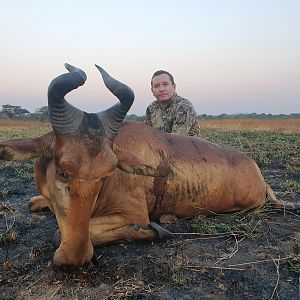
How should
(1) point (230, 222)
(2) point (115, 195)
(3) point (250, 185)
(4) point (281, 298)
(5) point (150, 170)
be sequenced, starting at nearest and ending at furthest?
(4) point (281, 298) < (5) point (150, 170) < (2) point (115, 195) < (1) point (230, 222) < (3) point (250, 185)

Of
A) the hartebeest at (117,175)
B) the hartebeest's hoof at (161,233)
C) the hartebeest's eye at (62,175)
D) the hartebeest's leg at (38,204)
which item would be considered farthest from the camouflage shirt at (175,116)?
the hartebeest's eye at (62,175)

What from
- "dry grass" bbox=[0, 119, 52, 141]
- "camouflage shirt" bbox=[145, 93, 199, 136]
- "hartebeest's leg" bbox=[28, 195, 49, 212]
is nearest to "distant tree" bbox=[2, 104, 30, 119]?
"dry grass" bbox=[0, 119, 52, 141]

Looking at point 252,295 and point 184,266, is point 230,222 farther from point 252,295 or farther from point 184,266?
point 252,295

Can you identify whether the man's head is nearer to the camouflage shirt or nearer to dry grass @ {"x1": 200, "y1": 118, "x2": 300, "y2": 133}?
the camouflage shirt

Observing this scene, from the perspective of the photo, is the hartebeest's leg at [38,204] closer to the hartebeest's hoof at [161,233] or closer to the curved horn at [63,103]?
the hartebeest's hoof at [161,233]

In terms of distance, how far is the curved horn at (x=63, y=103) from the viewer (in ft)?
10.6

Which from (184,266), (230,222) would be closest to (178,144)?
(230,222)

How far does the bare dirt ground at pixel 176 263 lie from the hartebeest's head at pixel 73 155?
0.27m

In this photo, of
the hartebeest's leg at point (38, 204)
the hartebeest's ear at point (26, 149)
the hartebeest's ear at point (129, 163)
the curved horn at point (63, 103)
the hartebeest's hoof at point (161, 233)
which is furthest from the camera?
the hartebeest's leg at point (38, 204)

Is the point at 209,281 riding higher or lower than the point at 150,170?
lower

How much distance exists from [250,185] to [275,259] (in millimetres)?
1813

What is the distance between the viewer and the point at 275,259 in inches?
147

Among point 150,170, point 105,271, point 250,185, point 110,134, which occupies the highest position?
point 110,134

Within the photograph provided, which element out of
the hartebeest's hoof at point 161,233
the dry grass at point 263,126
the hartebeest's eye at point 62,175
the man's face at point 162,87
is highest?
→ the man's face at point 162,87
